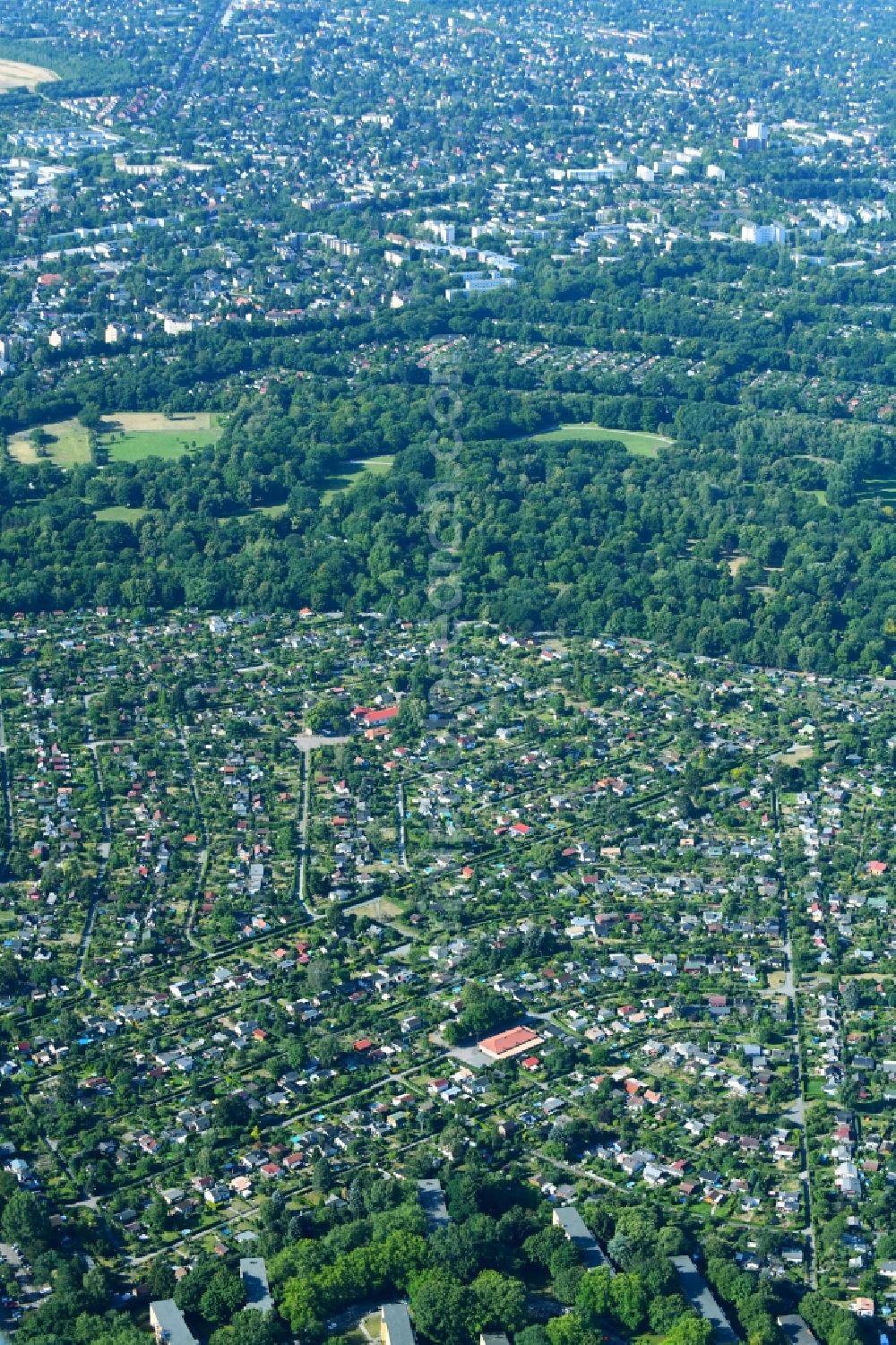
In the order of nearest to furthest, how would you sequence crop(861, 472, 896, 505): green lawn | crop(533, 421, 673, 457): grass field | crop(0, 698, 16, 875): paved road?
crop(0, 698, 16, 875): paved road, crop(861, 472, 896, 505): green lawn, crop(533, 421, 673, 457): grass field

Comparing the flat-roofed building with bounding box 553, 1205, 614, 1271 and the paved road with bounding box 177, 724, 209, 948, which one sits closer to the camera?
the flat-roofed building with bounding box 553, 1205, 614, 1271

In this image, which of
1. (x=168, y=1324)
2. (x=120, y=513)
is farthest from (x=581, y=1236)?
(x=120, y=513)

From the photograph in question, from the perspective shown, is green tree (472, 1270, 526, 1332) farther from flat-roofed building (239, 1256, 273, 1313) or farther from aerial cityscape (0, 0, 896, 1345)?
flat-roofed building (239, 1256, 273, 1313)

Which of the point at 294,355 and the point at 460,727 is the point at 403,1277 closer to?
the point at 460,727

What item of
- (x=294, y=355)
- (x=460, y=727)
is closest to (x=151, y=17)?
(x=294, y=355)

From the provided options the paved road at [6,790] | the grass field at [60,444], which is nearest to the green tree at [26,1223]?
the paved road at [6,790]

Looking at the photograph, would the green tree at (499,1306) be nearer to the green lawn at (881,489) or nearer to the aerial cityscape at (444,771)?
the aerial cityscape at (444,771)

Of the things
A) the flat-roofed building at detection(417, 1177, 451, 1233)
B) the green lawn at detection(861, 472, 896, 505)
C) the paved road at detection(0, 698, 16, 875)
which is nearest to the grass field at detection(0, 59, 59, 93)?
the green lawn at detection(861, 472, 896, 505)
